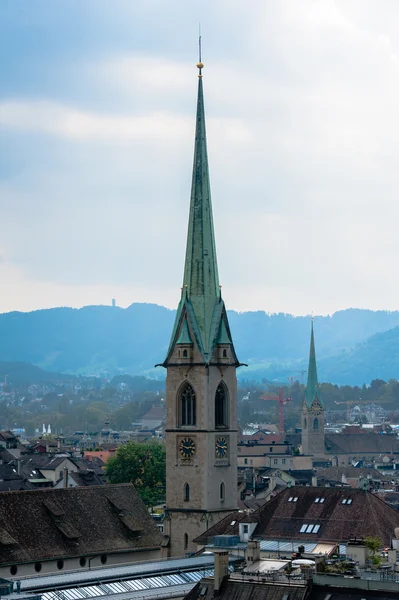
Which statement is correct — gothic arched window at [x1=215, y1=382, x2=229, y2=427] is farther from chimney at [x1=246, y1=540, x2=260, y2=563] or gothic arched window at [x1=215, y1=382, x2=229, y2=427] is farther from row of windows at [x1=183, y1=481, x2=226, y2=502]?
chimney at [x1=246, y1=540, x2=260, y2=563]

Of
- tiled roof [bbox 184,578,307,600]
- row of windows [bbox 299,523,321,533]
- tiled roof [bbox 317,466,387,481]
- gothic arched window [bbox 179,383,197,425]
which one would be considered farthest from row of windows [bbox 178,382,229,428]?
tiled roof [bbox 317,466,387,481]

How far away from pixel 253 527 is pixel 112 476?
55563 mm

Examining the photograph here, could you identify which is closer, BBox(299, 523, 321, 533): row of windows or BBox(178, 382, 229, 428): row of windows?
BBox(299, 523, 321, 533): row of windows

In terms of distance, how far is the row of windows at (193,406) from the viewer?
299 feet

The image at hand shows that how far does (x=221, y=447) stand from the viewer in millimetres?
91562

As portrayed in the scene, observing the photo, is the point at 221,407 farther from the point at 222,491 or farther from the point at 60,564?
the point at 60,564

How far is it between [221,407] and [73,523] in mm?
13048

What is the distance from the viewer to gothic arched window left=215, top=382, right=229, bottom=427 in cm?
9156

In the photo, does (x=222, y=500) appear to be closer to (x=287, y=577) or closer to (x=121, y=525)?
(x=121, y=525)

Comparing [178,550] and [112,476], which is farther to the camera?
[112,476]

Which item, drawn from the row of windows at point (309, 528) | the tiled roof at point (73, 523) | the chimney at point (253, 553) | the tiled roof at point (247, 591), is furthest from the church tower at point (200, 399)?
the tiled roof at point (247, 591)

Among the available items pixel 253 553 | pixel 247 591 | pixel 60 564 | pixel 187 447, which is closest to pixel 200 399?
pixel 187 447

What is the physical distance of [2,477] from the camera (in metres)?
134

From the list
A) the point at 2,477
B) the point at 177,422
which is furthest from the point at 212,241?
the point at 2,477
